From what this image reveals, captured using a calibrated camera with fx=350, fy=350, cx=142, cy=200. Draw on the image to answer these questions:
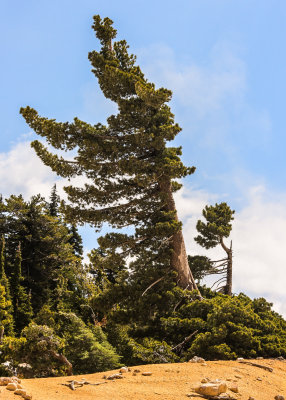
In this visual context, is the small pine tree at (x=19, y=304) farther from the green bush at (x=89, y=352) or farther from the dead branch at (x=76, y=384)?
the dead branch at (x=76, y=384)

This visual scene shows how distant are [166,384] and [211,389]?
1.09m

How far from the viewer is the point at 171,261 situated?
15.8m

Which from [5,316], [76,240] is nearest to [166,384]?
[5,316]

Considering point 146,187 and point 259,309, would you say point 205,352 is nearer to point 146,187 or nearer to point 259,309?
point 259,309

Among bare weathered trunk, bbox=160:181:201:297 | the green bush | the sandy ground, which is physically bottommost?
the green bush

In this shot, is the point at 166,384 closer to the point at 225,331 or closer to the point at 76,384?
the point at 76,384

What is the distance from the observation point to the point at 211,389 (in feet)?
22.0

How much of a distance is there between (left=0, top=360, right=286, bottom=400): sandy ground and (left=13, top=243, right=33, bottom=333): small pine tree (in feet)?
71.6

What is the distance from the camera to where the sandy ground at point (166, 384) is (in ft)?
21.0

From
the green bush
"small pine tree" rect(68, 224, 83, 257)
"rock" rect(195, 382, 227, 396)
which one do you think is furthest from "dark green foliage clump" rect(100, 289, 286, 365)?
"small pine tree" rect(68, 224, 83, 257)

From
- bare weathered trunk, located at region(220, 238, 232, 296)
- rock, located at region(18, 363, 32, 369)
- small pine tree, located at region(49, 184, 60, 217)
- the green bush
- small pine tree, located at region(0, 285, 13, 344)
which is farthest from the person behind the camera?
small pine tree, located at region(49, 184, 60, 217)

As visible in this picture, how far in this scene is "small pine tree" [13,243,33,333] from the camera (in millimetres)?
27844

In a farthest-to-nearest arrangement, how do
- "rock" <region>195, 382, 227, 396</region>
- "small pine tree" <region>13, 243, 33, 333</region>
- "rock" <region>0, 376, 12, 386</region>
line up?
1. "small pine tree" <region>13, 243, 33, 333</region>
2. "rock" <region>195, 382, 227, 396</region>
3. "rock" <region>0, 376, 12, 386</region>

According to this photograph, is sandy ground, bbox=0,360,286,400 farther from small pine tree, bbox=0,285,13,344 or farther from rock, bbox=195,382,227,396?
small pine tree, bbox=0,285,13,344
